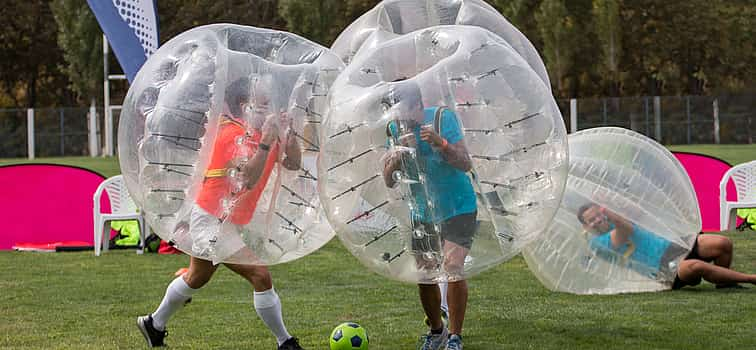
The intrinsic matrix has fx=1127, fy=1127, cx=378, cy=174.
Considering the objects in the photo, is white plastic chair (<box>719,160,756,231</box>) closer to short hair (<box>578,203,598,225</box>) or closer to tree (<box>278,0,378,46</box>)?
short hair (<box>578,203,598,225</box>)

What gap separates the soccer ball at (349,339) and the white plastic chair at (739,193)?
6.59 metres

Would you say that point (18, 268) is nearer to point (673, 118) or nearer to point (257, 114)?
point (257, 114)

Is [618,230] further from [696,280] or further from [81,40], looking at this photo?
[81,40]

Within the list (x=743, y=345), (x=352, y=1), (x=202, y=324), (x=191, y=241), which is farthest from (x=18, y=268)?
(x=352, y=1)

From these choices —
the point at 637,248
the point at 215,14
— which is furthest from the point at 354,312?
the point at 215,14

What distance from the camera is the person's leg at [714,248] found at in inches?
336

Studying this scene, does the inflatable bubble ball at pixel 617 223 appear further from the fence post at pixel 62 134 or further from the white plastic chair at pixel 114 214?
the fence post at pixel 62 134

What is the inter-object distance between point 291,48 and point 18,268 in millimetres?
6051

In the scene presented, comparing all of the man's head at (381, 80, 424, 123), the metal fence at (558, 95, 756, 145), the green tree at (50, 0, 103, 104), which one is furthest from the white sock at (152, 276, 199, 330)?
the green tree at (50, 0, 103, 104)

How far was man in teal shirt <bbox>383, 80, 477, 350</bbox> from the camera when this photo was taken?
548 centimetres

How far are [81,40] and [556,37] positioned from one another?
59.8 ft

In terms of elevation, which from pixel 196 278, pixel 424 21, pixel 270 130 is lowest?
pixel 196 278

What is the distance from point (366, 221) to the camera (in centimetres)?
557

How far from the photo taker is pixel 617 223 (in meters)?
8.15
